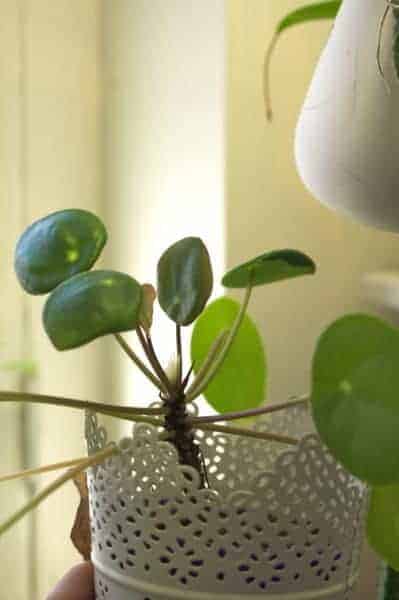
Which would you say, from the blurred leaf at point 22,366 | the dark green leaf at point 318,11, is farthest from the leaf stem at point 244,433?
the blurred leaf at point 22,366

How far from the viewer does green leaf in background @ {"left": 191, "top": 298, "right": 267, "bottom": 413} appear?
0.59 metres

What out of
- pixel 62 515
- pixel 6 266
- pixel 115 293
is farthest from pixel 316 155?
pixel 62 515

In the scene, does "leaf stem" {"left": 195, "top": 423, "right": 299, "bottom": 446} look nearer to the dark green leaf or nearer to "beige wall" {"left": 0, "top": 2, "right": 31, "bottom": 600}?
the dark green leaf

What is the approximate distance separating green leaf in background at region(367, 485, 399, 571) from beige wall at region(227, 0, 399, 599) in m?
0.41

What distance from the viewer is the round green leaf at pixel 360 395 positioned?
14.0 inches

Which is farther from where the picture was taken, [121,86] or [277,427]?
[121,86]

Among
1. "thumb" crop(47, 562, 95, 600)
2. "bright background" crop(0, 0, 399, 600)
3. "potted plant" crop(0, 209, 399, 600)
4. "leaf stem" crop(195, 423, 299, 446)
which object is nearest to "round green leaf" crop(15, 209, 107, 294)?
"potted plant" crop(0, 209, 399, 600)

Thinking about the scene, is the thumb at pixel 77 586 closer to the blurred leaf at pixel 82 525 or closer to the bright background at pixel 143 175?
the blurred leaf at pixel 82 525

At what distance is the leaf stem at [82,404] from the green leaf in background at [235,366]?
103 millimetres

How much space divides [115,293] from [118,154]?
0.58 m

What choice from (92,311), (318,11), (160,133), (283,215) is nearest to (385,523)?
(92,311)

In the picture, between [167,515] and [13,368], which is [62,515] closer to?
[13,368]

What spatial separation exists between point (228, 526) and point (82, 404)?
10cm

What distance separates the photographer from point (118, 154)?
38.3 inches
